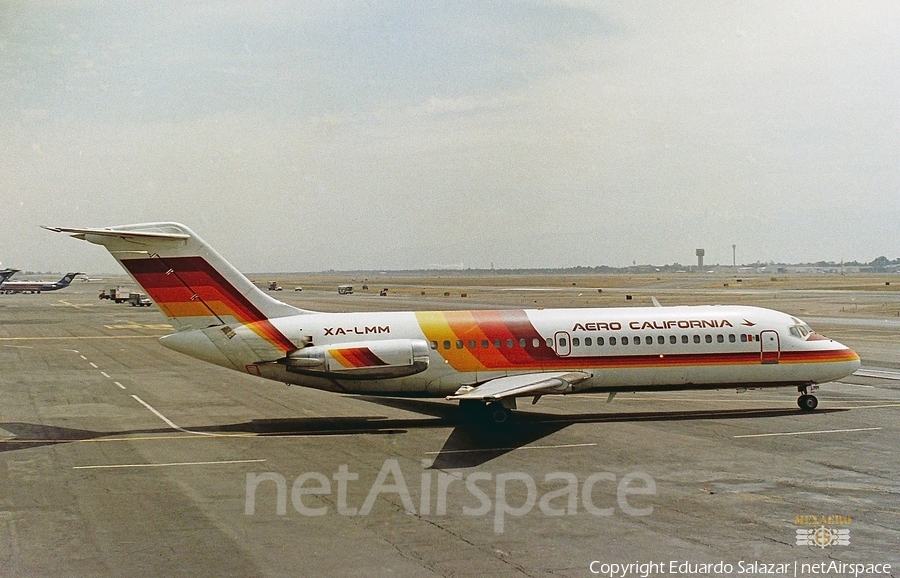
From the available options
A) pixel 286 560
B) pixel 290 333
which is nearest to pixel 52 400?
pixel 290 333

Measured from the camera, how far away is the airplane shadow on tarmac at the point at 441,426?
20.4 meters

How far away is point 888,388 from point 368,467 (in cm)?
2073

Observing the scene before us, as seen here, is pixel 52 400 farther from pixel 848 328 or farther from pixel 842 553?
pixel 848 328

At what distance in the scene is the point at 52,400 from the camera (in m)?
28.3

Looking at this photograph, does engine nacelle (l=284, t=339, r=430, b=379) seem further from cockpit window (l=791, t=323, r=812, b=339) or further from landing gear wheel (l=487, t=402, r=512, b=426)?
cockpit window (l=791, t=323, r=812, b=339)

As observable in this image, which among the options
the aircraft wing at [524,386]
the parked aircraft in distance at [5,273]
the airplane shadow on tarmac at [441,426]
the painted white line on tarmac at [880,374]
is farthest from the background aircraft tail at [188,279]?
the parked aircraft in distance at [5,273]

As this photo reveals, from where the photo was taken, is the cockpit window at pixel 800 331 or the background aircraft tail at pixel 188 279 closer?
the background aircraft tail at pixel 188 279

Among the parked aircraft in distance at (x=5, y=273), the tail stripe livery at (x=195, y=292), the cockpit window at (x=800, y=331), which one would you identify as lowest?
the cockpit window at (x=800, y=331)

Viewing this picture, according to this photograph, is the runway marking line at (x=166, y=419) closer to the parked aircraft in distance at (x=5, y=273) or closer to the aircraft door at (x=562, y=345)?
the aircraft door at (x=562, y=345)

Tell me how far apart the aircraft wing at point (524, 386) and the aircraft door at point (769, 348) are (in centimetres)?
551

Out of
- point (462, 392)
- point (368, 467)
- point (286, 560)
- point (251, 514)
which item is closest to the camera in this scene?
point (286, 560)

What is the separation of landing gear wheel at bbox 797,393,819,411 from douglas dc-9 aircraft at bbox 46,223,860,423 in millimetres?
42

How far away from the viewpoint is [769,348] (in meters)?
24.3

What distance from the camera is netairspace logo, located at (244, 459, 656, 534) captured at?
47.3 feet
